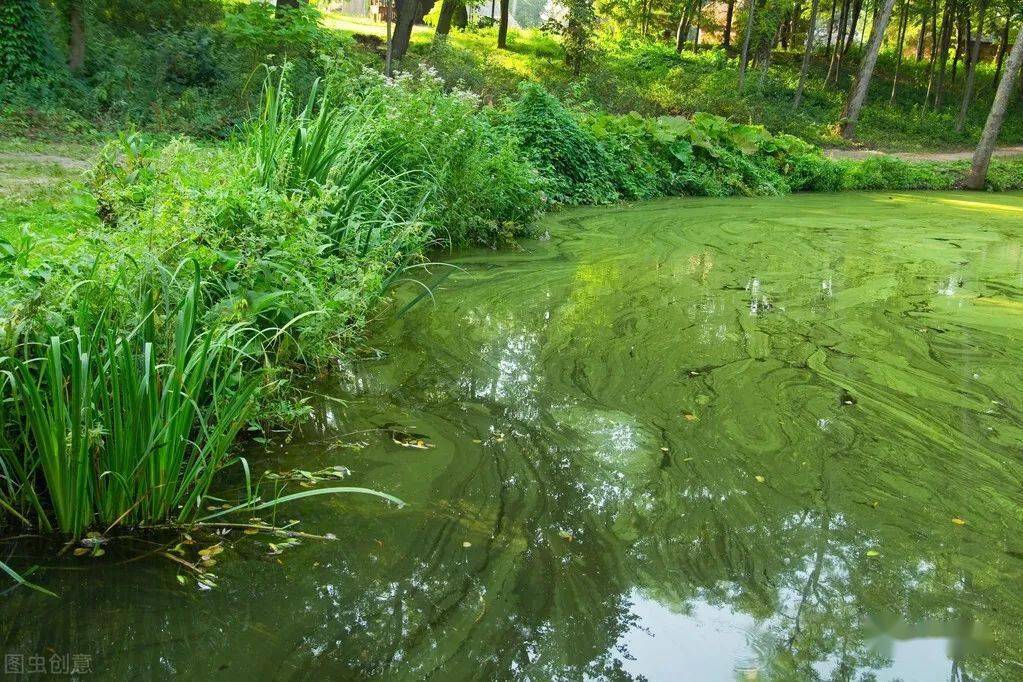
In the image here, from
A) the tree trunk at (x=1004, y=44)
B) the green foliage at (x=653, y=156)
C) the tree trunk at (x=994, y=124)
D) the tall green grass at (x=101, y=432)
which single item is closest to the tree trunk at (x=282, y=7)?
the green foliage at (x=653, y=156)

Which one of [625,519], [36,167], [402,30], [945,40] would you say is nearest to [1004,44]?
[945,40]

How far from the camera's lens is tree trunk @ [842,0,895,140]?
603 inches

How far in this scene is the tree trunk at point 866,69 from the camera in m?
15.3

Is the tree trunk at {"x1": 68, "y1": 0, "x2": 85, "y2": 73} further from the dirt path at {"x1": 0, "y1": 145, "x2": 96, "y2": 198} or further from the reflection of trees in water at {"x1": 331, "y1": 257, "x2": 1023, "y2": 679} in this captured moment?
the reflection of trees in water at {"x1": 331, "y1": 257, "x2": 1023, "y2": 679}

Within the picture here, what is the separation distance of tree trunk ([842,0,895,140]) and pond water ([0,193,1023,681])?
12446mm

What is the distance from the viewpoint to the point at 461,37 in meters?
20.2

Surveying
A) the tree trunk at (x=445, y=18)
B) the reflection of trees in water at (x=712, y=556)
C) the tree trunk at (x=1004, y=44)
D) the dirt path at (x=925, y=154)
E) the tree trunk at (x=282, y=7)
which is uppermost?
the tree trunk at (x=1004, y=44)

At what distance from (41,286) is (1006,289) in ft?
19.9

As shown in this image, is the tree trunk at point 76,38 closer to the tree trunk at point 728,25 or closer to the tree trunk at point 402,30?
the tree trunk at point 402,30

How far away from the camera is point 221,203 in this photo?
303 cm

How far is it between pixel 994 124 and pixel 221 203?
524 inches

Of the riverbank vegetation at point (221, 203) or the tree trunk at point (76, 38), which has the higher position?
the tree trunk at point (76, 38)

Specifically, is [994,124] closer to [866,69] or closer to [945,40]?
[866,69]

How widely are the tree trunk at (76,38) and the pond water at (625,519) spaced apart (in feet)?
25.1
